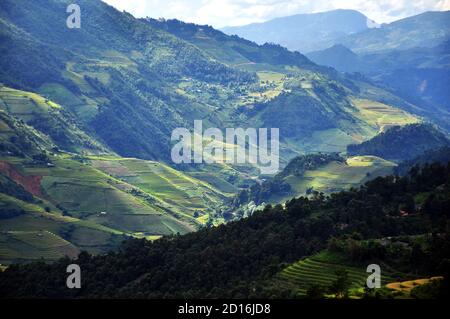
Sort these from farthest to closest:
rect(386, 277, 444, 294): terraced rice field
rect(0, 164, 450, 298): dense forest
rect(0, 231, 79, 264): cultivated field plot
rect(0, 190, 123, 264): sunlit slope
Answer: rect(0, 190, 123, 264): sunlit slope → rect(0, 231, 79, 264): cultivated field plot → rect(0, 164, 450, 298): dense forest → rect(386, 277, 444, 294): terraced rice field

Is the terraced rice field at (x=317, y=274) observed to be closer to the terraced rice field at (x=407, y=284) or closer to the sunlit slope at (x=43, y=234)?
the terraced rice field at (x=407, y=284)

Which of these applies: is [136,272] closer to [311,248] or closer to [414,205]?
[311,248]

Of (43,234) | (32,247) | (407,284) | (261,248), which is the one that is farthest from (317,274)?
(43,234)

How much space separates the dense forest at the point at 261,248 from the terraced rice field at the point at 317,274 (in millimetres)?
2018

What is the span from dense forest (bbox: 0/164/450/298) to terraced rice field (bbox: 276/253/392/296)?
2.02 m

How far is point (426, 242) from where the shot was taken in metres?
84.9

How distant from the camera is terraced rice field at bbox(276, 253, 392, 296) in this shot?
7819cm

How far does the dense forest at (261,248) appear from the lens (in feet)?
287

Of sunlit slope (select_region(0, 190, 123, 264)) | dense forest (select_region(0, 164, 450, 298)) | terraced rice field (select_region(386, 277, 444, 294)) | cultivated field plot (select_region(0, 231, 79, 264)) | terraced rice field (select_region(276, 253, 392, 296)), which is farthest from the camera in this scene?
sunlit slope (select_region(0, 190, 123, 264))

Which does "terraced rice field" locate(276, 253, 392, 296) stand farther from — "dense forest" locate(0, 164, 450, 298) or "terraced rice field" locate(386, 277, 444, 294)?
"terraced rice field" locate(386, 277, 444, 294)

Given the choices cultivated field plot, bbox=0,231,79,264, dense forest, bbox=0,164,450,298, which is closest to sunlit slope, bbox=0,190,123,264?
cultivated field plot, bbox=0,231,79,264

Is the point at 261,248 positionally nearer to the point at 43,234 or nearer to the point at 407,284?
the point at 407,284

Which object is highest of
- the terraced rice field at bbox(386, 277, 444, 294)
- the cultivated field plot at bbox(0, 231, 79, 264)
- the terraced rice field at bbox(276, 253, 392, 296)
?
the cultivated field plot at bbox(0, 231, 79, 264)

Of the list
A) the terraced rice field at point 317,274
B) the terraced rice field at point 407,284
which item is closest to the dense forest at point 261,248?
the terraced rice field at point 317,274
